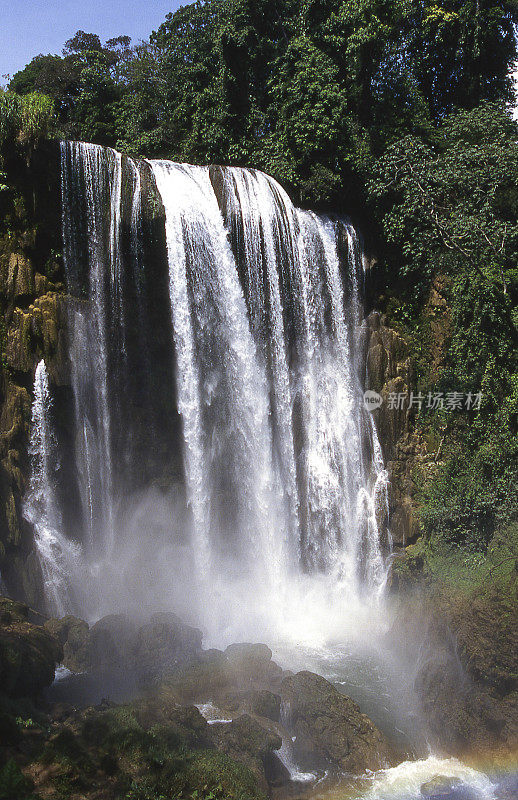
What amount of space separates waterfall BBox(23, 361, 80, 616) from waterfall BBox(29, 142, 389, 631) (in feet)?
1.93

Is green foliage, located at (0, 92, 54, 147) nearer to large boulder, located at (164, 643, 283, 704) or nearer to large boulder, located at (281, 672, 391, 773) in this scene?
large boulder, located at (164, 643, 283, 704)

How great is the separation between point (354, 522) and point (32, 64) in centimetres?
2150

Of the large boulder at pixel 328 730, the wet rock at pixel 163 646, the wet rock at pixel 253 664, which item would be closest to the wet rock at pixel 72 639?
the wet rock at pixel 163 646

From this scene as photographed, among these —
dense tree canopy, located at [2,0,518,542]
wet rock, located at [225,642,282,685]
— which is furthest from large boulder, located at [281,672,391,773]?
dense tree canopy, located at [2,0,518,542]

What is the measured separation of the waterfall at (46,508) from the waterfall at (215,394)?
588mm

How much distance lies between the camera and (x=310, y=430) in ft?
49.9

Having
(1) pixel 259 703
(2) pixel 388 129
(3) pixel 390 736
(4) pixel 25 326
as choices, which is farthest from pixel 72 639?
(2) pixel 388 129

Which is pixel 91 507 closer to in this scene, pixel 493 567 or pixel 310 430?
pixel 310 430

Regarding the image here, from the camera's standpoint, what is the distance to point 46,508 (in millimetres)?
12500

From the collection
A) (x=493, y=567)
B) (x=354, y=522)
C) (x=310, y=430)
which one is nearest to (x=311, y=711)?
(x=493, y=567)

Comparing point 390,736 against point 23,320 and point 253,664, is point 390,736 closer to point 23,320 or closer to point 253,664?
point 253,664

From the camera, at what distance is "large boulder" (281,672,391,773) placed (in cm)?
916

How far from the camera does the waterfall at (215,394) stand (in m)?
13.1

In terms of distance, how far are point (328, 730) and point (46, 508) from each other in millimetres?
6927
